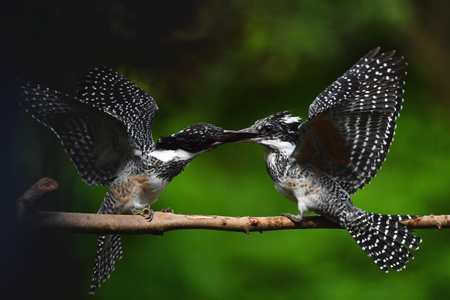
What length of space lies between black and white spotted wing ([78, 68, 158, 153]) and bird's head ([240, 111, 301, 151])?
30 cm

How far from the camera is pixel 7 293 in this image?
1012mm

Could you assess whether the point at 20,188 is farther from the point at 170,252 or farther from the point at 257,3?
the point at 257,3

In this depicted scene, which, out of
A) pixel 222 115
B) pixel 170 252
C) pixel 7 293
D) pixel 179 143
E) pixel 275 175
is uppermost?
pixel 179 143

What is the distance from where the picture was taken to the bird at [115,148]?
3.51 feet

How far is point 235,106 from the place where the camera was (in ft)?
8.25

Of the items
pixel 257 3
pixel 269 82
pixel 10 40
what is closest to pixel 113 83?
pixel 10 40

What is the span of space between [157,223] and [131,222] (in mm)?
49

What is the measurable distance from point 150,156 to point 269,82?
145cm

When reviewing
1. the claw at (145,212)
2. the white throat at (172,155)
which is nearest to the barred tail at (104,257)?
the claw at (145,212)

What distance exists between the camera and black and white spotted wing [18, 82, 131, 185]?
1044mm

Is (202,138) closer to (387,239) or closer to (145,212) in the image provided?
(145,212)

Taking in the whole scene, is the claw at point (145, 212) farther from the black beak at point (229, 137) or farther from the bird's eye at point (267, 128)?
the bird's eye at point (267, 128)

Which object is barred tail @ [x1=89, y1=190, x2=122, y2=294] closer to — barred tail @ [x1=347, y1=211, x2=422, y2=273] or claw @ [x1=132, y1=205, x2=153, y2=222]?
claw @ [x1=132, y1=205, x2=153, y2=222]

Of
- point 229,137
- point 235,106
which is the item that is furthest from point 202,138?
point 235,106
